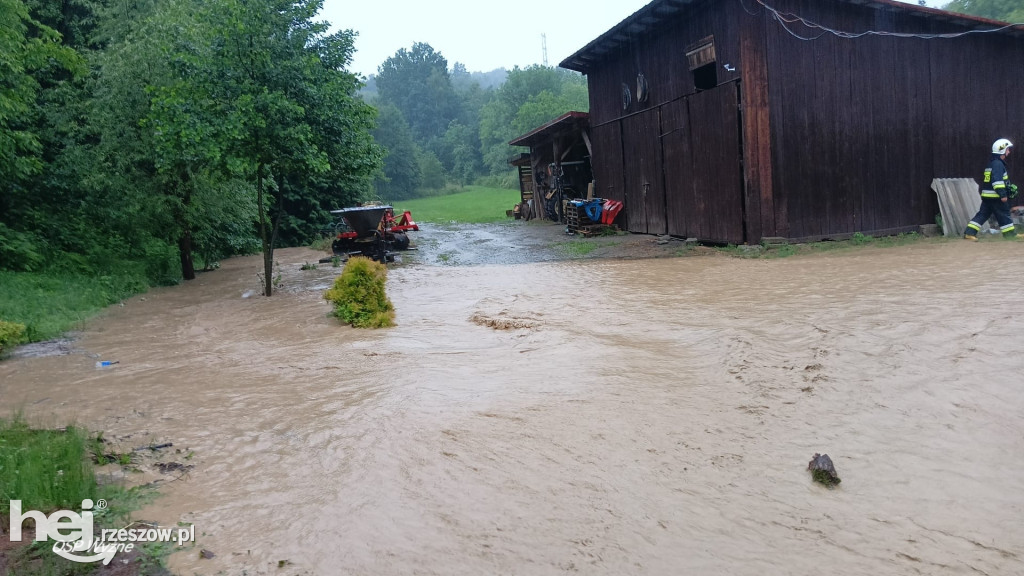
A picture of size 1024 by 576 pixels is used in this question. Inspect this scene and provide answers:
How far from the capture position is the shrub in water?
8719 millimetres

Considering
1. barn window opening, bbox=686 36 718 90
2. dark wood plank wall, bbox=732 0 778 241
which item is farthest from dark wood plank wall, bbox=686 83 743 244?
barn window opening, bbox=686 36 718 90

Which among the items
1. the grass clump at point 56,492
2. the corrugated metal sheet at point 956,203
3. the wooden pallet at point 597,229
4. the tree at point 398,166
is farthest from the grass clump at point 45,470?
the tree at point 398,166

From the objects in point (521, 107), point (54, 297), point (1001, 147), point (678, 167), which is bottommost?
point (54, 297)

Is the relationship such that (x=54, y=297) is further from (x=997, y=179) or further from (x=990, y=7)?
(x=990, y=7)

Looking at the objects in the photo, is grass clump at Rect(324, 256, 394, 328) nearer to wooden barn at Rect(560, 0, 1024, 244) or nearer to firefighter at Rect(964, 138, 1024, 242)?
wooden barn at Rect(560, 0, 1024, 244)

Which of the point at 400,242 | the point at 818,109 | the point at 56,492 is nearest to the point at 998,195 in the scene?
the point at 818,109

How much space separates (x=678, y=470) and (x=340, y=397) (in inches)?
124

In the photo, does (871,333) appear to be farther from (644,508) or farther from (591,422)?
(644,508)

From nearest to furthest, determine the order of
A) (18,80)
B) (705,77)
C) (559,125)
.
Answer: (18,80) < (705,77) < (559,125)

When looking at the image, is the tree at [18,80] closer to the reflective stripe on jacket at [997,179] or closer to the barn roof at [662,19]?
the barn roof at [662,19]

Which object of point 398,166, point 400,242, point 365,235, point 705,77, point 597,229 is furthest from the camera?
point 398,166

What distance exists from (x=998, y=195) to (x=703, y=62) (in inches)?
241

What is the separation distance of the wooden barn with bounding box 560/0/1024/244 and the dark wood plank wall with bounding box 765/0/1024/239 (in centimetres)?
3

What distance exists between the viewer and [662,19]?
16453mm
